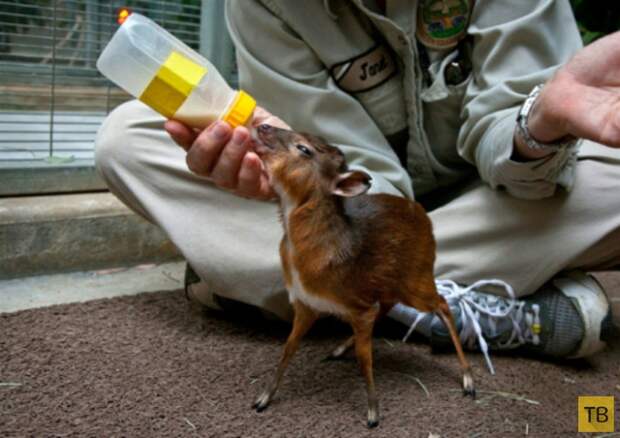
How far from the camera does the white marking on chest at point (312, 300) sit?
144cm

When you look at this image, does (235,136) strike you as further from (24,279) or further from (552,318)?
(24,279)

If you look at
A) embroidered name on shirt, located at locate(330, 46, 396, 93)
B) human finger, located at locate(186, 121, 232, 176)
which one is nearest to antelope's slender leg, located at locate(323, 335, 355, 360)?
human finger, located at locate(186, 121, 232, 176)

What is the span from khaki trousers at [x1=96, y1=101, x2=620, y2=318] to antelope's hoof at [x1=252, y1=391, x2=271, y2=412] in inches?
16.8

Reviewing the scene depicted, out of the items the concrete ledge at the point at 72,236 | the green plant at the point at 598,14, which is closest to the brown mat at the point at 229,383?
the concrete ledge at the point at 72,236

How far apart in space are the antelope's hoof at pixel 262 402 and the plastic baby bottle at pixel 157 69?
565 millimetres

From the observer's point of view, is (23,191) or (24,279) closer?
(24,279)

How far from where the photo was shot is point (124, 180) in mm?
2039

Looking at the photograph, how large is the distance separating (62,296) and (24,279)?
187 mm

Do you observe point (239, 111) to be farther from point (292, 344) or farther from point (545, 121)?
point (545, 121)

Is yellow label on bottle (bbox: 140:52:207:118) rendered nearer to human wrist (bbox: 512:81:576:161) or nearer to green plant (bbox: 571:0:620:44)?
human wrist (bbox: 512:81:576:161)

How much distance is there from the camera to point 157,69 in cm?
133

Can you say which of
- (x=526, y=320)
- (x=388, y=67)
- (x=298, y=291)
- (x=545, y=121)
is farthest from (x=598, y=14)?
(x=298, y=291)

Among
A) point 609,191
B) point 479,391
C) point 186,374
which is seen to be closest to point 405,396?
point 479,391

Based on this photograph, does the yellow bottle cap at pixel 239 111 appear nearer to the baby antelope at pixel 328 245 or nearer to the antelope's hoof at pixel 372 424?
the baby antelope at pixel 328 245
